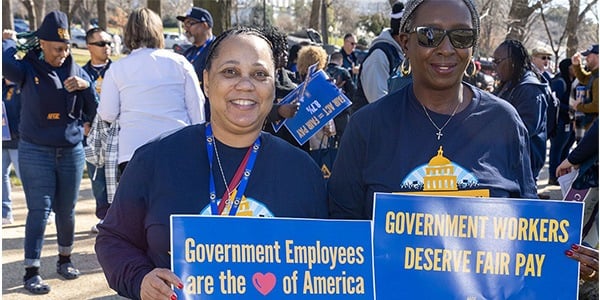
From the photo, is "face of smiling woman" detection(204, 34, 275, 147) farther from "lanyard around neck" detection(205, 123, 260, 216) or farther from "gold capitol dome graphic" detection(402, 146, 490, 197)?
"gold capitol dome graphic" detection(402, 146, 490, 197)

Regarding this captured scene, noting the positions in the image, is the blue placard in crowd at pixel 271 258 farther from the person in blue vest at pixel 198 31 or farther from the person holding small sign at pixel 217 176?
the person in blue vest at pixel 198 31

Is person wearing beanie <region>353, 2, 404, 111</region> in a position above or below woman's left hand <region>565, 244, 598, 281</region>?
above

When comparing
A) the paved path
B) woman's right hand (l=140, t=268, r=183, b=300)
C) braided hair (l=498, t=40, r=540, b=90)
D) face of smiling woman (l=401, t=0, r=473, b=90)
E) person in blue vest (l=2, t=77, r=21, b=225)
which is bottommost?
the paved path

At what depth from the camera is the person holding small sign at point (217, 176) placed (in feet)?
7.38

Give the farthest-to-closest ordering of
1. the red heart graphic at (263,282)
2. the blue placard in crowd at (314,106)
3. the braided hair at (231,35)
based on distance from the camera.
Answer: the blue placard in crowd at (314,106) → the braided hair at (231,35) → the red heart graphic at (263,282)

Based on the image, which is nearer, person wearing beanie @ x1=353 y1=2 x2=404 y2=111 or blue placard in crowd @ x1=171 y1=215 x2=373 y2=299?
blue placard in crowd @ x1=171 y1=215 x2=373 y2=299

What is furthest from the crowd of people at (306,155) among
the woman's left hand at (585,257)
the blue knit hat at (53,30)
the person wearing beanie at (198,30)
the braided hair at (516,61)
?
the person wearing beanie at (198,30)

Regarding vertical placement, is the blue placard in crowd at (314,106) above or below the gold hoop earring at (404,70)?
below

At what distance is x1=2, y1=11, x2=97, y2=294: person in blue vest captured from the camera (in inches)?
218

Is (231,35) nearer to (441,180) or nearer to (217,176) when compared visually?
(217,176)

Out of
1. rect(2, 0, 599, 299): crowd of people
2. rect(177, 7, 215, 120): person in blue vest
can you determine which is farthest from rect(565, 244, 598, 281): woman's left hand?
rect(177, 7, 215, 120): person in blue vest

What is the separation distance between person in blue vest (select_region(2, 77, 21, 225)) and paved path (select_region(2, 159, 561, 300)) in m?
0.20

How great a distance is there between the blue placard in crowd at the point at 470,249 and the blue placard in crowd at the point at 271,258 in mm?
82

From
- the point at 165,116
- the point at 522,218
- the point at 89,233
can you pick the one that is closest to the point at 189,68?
the point at 165,116
